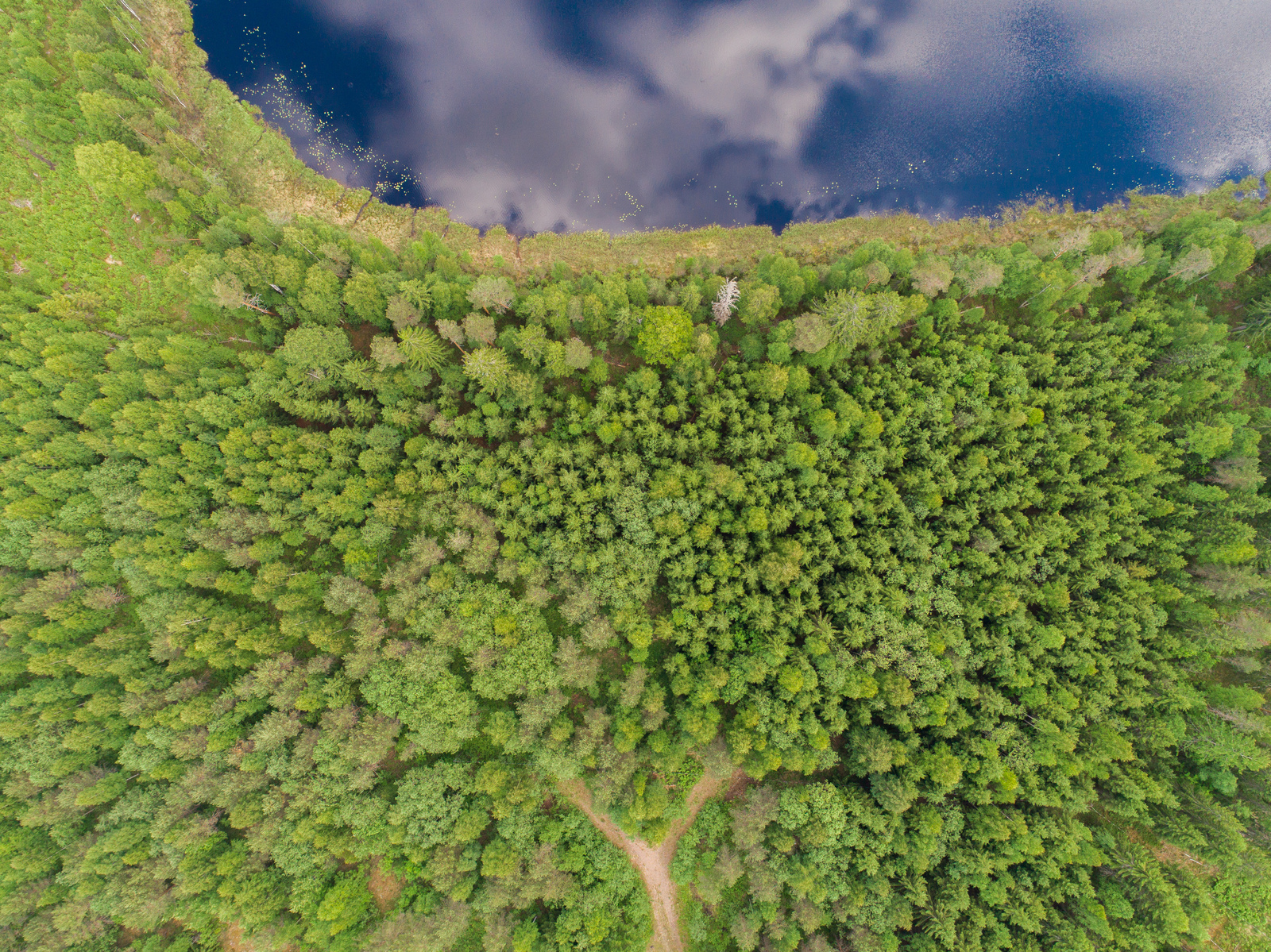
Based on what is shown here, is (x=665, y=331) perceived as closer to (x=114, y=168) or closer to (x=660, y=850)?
(x=660, y=850)

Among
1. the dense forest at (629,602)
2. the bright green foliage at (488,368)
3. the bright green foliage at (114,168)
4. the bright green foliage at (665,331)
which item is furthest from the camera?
the bright green foliage at (114,168)

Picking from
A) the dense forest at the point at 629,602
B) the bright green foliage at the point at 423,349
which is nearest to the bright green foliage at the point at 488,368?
the dense forest at the point at 629,602

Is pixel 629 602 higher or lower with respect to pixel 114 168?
lower

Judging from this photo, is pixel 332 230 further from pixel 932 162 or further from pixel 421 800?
pixel 932 162

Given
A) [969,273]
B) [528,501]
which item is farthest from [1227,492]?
[528,501]

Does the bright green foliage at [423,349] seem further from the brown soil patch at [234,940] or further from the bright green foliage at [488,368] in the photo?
the brown soil patch at [234,940]

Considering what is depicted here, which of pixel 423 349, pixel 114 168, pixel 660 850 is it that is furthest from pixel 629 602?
pixel 114 168
